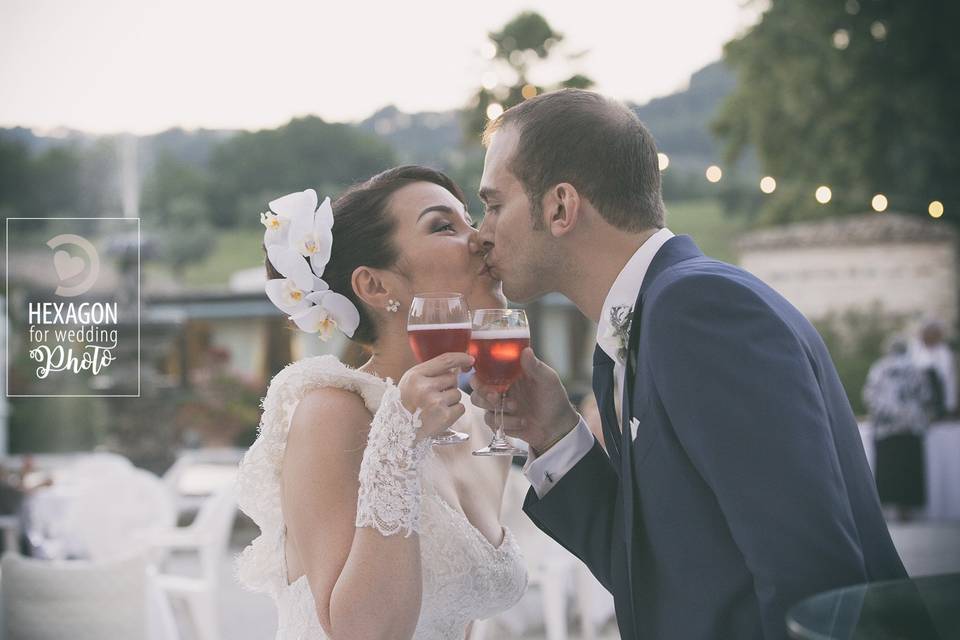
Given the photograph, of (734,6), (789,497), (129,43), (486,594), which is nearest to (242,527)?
(129,43)

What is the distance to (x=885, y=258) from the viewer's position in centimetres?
1419

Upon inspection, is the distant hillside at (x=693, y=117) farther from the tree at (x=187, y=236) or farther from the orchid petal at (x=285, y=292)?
the orchid petal at (x=285, y=292)

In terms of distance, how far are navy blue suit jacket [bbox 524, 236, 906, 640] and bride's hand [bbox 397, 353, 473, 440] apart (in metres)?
0.31

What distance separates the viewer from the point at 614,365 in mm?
2082

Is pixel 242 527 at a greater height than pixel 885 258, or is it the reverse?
pixel 885 258

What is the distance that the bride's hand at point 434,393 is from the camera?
195cm

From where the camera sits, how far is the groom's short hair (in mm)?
2164

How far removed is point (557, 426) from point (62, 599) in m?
2.37

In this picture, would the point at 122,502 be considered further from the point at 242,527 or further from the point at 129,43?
the point at 242,527

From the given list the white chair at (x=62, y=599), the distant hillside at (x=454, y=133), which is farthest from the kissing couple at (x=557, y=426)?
the distant hillside at (x=454, y=133)

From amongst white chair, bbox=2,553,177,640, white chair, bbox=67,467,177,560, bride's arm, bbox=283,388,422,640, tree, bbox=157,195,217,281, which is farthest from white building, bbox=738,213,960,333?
bride's arm, bbox=283,388,422,640

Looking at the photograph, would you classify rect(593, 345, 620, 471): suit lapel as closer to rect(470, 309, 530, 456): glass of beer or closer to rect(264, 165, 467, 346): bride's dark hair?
rect(470, 309, 530, 456): glass of beer

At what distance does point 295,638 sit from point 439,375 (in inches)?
29.1

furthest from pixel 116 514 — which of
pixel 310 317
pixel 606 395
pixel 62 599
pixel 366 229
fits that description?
pixel 606 395
